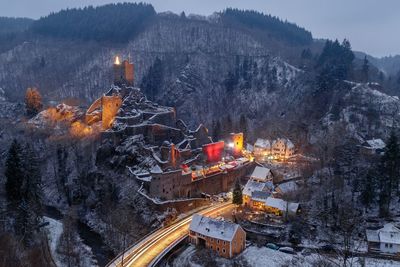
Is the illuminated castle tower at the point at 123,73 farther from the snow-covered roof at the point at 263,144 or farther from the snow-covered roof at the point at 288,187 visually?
the snow-covered roof at the point at 288,187

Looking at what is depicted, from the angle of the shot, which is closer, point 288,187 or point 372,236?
point 372,236

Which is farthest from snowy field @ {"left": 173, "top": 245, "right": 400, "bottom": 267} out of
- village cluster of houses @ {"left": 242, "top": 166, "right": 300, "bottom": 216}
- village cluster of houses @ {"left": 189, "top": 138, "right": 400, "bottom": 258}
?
village cluster of houses @ {"left": 242, "top": 166, "right": 300, "bottom": 216}

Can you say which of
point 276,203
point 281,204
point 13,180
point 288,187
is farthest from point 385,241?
point 13,180

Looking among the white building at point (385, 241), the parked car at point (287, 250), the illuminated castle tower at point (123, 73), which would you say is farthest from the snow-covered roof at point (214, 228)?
the illuminated castle tower at point (123, 73)

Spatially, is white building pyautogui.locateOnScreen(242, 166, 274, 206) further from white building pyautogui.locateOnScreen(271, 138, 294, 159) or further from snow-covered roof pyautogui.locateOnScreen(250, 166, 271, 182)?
white building pyautogui.locateOnScreen(271, 138, 294, 159)

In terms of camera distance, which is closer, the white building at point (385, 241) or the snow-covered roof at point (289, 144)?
the white building at point (385, 241)

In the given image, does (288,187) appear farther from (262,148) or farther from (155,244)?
(155,244)
